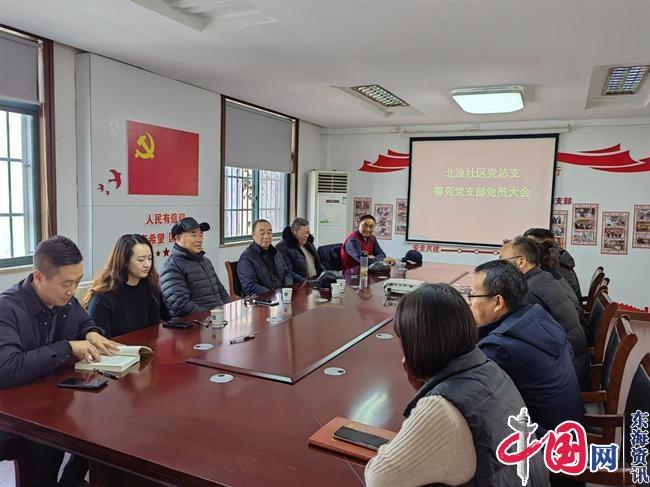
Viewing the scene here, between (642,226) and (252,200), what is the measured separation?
16.0 feet

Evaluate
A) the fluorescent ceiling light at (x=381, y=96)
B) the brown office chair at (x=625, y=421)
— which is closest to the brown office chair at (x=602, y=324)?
the brown office chair at (x=625, y=421)

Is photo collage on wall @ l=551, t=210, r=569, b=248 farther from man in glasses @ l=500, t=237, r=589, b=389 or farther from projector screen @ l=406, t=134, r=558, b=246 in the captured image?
man in glasses @ l=500, t=237, r=589, b=389

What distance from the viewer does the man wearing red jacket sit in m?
5.22

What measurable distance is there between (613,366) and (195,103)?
4233mm

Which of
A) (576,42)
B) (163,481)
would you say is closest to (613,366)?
(163,481)

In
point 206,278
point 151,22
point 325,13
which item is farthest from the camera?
point 206,278

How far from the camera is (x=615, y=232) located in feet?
20.0

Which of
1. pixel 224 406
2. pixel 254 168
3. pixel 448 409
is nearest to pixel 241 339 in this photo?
pixel 224 406

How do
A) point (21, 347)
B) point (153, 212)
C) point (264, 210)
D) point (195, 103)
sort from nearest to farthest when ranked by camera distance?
point (21, 347), point (153, 212), point (195, 103), point (264, 210)

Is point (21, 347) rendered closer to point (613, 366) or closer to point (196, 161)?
point (613, 366)

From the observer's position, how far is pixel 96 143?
3.80 metres

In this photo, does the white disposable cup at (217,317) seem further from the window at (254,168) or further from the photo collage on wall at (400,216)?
the photo collage on wall at (400,216)

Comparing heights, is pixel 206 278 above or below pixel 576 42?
below

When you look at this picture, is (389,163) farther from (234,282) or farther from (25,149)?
(25,149)
